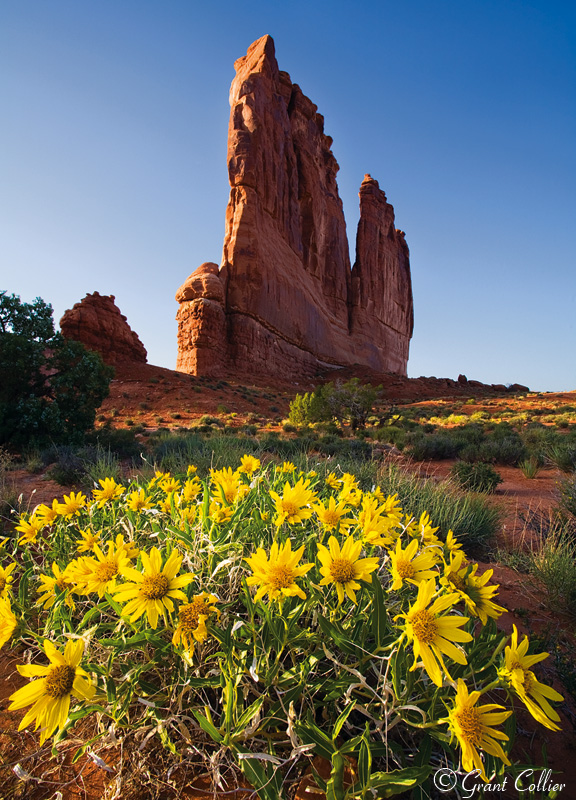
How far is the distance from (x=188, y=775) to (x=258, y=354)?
34.6 meters

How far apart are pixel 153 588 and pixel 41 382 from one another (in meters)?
12.4

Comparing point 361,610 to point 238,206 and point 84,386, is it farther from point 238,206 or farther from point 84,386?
point 238,206

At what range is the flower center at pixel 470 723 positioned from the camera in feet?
3.30

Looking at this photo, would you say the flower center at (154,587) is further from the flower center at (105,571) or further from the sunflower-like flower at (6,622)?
the sunflower-like flower at (6,622)

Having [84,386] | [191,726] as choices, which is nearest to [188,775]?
[191,726]

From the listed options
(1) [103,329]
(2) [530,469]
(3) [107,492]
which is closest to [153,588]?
(3) [107,492]

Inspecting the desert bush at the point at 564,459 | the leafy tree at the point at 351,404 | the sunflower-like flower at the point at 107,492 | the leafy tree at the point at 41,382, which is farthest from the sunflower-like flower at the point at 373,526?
the leafy tree at the point at 351,404

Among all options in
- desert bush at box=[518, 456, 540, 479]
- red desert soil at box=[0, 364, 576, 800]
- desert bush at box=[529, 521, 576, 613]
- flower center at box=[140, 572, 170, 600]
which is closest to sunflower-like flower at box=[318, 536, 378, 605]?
flower center at box=[140, 572, 170, 600]

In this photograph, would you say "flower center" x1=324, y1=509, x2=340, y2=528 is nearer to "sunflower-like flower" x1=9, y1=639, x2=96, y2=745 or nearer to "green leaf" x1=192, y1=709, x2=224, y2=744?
"green leaf" x1=192, y1=709, x2=224, y2=744

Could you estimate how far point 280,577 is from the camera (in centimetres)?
125

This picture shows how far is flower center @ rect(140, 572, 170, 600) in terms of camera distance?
1.23 metres

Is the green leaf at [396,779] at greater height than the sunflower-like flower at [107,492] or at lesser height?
lesser

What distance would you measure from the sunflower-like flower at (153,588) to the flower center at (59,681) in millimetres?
210

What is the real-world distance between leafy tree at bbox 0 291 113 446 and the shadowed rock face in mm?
19921
